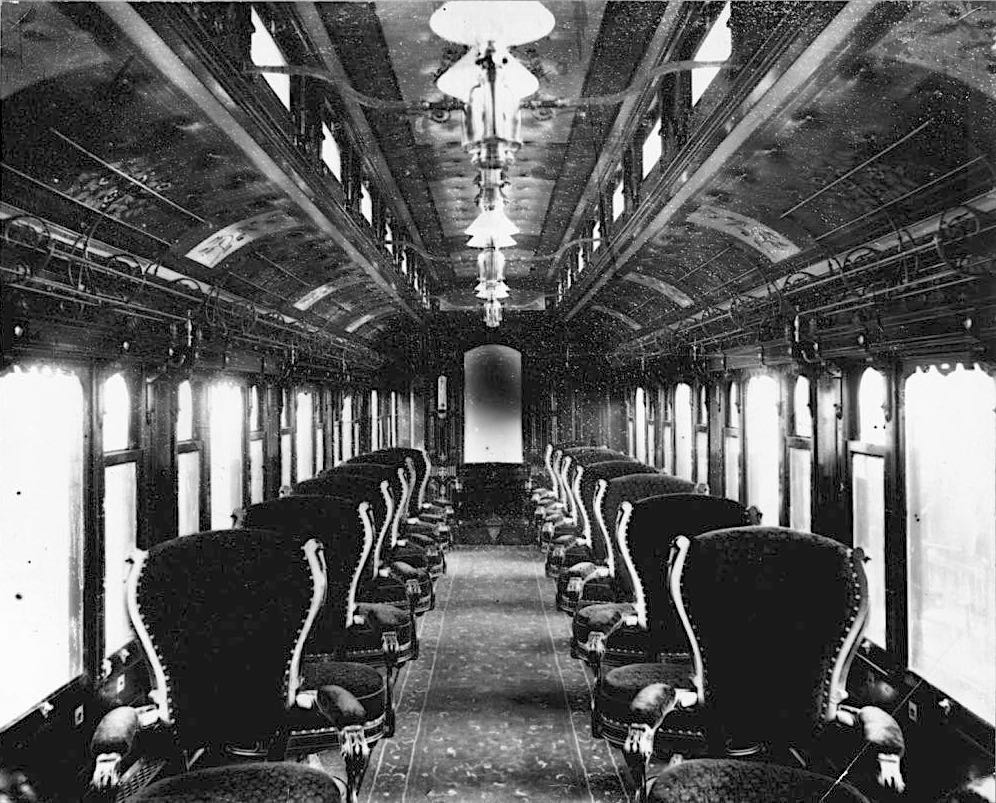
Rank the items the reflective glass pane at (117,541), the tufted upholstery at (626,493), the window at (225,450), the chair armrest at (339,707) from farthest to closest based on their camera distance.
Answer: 1. the window at (225,450)
2. the tufted upholstery at (626,493)
3. the reflective glass pane at (117,541)
4. the chair armrest at (339,707)

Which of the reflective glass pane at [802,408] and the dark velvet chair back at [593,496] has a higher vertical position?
the reflective glass pane at [802,408]

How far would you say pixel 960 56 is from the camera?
322cm

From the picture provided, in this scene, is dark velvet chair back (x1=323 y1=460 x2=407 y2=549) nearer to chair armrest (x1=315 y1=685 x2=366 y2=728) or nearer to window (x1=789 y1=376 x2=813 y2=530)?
window (x1=789 y1=376 x2=813 y2=530)

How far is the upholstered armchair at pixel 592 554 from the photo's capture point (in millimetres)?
6453

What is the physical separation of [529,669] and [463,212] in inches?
231

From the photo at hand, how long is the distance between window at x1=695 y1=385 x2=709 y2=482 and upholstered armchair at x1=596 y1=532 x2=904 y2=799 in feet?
19.4

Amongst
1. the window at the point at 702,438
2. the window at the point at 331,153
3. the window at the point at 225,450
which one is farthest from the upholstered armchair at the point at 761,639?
the window at the point at 702,438

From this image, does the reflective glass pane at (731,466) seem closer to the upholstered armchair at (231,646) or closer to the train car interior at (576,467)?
the train car interior at (576,467)

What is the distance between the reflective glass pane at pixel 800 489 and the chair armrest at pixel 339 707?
164 inches

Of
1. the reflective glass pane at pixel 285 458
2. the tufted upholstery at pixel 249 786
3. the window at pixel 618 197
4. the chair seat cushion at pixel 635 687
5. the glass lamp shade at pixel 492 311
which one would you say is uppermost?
the window at pixel 618 197

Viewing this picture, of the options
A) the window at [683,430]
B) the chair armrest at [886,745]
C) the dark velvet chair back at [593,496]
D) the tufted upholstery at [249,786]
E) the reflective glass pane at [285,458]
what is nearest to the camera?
the tufted upholstery at [249,786]

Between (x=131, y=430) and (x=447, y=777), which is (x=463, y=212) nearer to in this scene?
(x=131, y=430)

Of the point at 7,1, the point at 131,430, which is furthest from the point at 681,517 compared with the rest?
the point at 7,1

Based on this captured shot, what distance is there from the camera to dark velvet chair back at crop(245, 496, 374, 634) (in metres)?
5.27
